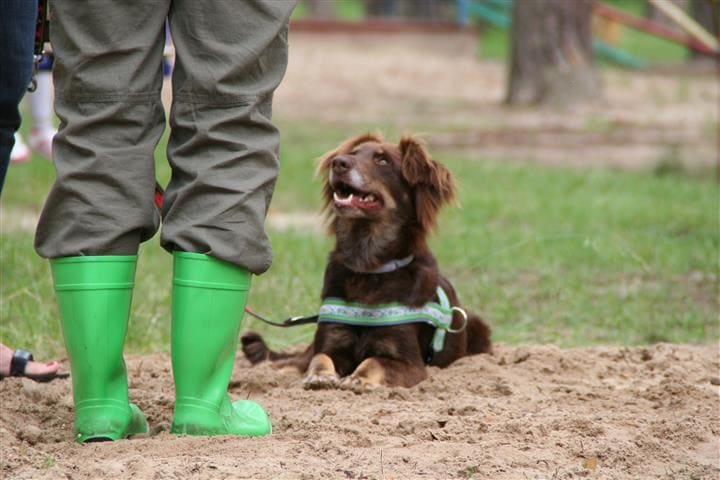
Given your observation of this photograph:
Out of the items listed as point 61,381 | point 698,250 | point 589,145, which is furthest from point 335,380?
point 589,145

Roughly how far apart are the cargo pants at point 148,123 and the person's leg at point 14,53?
143mm

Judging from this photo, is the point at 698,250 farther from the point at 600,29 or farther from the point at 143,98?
the point at 600,29

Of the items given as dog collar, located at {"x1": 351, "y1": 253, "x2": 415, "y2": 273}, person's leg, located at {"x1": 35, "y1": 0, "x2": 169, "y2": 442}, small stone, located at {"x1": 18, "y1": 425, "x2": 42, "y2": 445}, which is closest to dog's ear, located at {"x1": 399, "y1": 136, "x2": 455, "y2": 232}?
dog collar, located at {"x1": 351, "y1": 253, "x2": 415, "y2": 273}

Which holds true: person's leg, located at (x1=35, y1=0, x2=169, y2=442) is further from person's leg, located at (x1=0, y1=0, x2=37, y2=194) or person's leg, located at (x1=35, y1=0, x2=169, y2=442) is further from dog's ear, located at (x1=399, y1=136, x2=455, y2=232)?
dog's ear, located at (x1=399, y1=136, x2=455, y2=232)

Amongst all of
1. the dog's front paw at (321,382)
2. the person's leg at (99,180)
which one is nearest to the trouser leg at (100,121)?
the person's leg at (99,180)

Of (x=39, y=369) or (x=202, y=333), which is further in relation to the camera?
(x=39, y=369)

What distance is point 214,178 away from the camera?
295 centimetres

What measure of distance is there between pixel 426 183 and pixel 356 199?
0.28m

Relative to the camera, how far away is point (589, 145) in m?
13.3

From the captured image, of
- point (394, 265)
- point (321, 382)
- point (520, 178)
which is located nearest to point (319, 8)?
point (520, 178)

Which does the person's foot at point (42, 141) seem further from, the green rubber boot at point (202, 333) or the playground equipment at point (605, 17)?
the playground equipment at point (605, 17)

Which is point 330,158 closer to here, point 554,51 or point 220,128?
point 220,128

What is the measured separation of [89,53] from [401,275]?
1840mm

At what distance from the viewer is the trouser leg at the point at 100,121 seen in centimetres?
295
